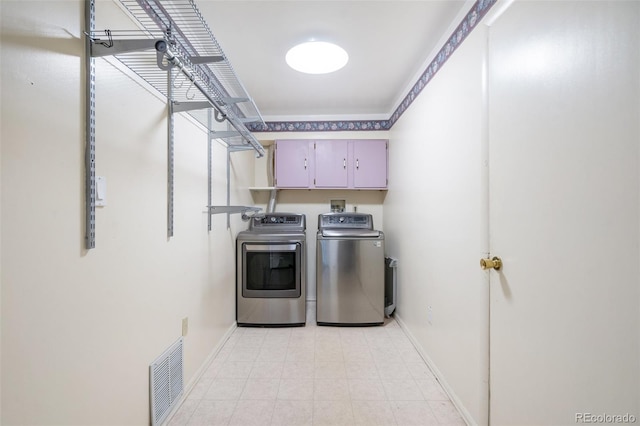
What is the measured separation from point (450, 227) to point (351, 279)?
127cm

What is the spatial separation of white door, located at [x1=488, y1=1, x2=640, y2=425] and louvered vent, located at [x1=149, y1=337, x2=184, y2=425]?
165cm

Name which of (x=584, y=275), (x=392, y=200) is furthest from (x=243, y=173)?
(x=584, y=275)

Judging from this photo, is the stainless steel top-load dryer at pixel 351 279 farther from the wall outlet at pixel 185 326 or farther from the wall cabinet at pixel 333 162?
the wall outlet at pixel 185 326

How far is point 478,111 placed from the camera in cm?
126

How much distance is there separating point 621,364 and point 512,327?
38 cm

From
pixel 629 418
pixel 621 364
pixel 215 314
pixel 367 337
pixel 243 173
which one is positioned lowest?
pixel 367 337

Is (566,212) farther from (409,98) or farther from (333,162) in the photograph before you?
(333,162)

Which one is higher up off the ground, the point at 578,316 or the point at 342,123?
the point at 342,123

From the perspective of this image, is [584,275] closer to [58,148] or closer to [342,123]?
[58,148]

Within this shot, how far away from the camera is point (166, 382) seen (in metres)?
1.37

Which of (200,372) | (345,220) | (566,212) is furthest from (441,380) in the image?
(345,220)

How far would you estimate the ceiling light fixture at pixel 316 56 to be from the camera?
1.68m

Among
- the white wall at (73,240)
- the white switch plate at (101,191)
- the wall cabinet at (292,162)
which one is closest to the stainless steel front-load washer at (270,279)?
the wall cabinet at (292,162)

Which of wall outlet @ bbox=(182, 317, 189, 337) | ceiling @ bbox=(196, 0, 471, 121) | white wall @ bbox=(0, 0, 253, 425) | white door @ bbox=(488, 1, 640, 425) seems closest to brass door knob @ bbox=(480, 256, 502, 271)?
white door @ bbox=(488, 1, 640, 425)
